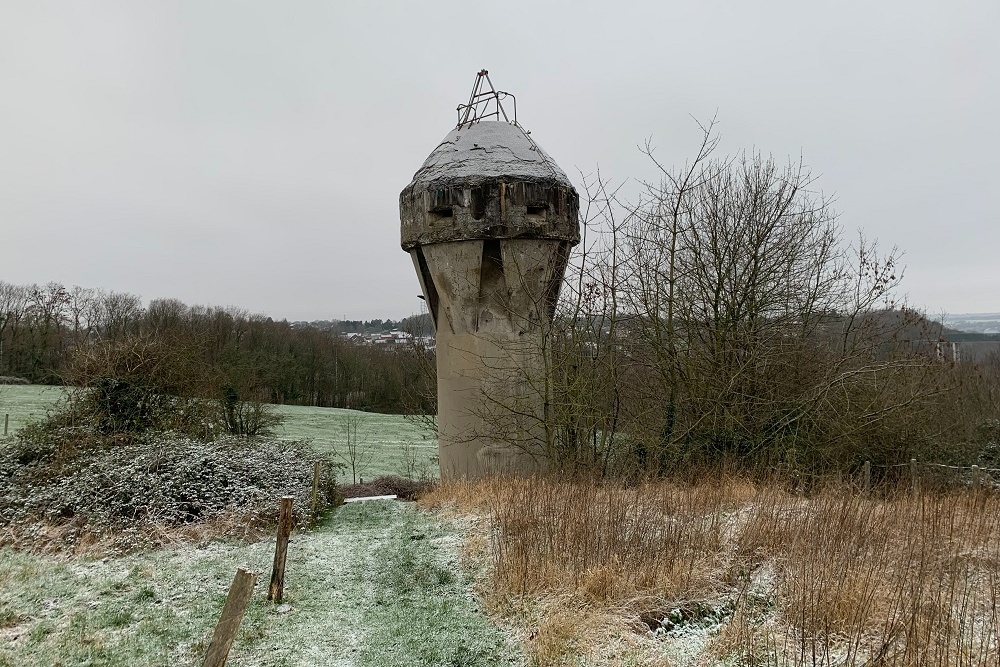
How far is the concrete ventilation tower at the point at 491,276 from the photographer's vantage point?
9.81 meters

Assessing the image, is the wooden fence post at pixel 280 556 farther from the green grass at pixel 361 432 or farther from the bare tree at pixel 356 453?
the bare tree at pixel 356 453

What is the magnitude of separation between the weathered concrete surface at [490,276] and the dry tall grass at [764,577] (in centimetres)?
337

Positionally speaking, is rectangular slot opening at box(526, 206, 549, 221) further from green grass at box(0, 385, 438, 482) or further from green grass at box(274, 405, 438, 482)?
green grass at box(0, 385, 438, 482)

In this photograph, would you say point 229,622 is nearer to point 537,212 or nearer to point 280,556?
point 280,556

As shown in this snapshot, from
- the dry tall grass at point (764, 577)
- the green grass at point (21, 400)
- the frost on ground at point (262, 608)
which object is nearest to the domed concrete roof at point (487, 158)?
the dry tall grass at point (764, 577)

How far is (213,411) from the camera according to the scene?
12.9m

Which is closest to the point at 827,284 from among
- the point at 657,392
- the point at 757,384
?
the point at 757,384

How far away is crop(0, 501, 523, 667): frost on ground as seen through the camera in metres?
4.71

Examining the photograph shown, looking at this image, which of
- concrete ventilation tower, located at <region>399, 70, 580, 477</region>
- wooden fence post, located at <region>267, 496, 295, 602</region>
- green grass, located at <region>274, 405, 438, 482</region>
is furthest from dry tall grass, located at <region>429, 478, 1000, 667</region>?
green grass, located at <region>274, 405, 438, 482</region>

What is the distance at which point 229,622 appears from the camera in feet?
12.5

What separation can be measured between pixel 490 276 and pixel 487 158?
182 centimetres

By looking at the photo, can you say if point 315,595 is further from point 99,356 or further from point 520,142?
point 99,356

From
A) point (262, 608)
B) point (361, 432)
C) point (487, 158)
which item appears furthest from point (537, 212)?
point (361, 432)

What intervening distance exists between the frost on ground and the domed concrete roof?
5207mm
